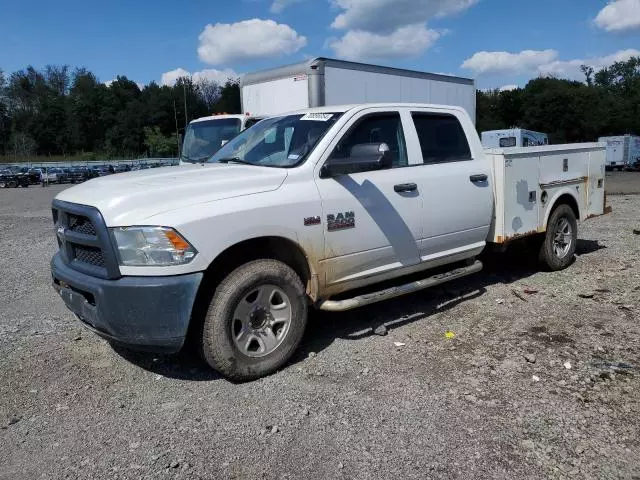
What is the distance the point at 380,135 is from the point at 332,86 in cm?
628

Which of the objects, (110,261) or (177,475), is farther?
(110,261)

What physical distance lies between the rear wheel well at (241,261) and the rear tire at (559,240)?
3.67m

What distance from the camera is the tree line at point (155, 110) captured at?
230 feet

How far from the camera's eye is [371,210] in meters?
4.51

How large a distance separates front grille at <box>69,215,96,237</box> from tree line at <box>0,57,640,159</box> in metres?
67.4

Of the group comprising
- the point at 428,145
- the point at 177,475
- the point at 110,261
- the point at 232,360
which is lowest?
the point at 177,475

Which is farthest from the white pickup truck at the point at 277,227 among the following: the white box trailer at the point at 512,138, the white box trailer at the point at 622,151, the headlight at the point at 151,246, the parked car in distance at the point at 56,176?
the white box trailer at the point at 622,151

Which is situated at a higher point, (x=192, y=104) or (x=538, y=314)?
(x=192, y=104)

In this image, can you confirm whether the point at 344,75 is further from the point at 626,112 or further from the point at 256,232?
the point at 626,112

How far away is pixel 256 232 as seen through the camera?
3.83m

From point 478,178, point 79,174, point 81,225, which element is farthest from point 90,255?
point 79,174

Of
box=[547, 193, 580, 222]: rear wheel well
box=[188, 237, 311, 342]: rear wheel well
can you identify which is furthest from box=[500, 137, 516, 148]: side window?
box=[188, 237, 311, 342]: rear wheel well

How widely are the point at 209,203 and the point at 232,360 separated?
3.64 feet

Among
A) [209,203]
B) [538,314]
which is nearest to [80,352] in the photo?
[209,203]
